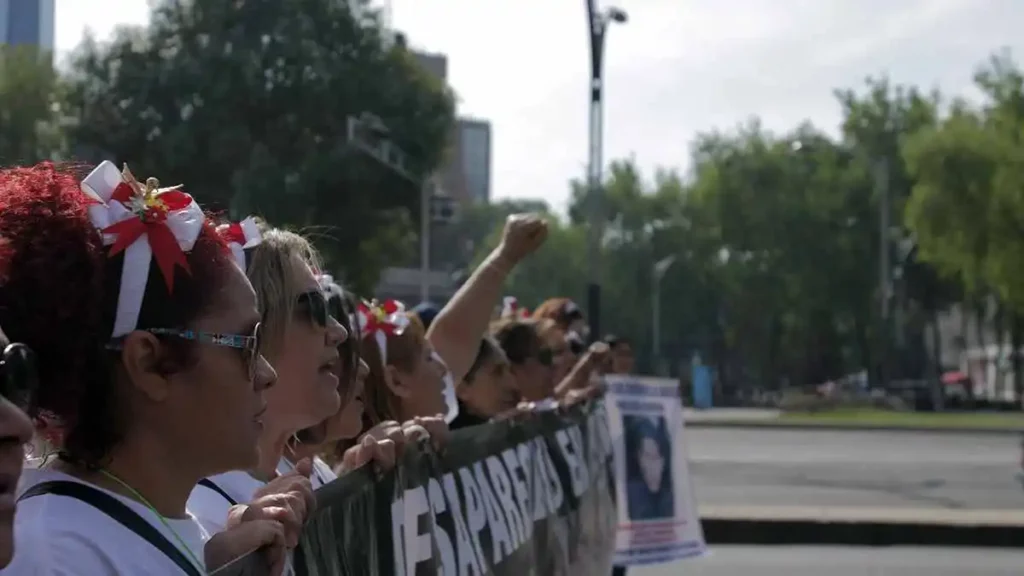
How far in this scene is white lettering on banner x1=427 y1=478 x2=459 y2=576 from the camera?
408cm

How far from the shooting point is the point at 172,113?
3497 cm

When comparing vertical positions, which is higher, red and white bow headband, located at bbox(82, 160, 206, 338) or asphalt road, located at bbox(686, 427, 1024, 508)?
red and white bow headband, located at bbox(82, 160, 206, 338)

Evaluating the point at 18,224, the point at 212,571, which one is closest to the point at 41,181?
the point at 18,224

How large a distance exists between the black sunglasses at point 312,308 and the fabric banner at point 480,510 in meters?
0.33

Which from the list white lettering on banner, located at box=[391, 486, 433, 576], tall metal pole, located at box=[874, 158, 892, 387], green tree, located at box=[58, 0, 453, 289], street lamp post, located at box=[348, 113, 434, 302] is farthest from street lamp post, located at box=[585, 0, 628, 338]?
tall metal pole, located at box=[874, 158, 892, 387]

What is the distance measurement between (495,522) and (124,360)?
8.98 ft

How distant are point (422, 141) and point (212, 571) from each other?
1346 inches

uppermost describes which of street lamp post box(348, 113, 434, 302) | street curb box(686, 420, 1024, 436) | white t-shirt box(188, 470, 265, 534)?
street lamp post box(348, 113, 434, 302)

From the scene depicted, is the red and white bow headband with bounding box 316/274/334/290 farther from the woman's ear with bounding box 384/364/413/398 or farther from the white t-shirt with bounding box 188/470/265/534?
the woman's ear with bounding box 384/364/413/398

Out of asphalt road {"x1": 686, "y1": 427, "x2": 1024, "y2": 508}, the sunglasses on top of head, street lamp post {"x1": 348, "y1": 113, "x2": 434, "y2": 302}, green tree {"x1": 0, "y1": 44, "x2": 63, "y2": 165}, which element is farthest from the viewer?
green tree {"x1": 0, "y1": 44, "x2": 63, "y2": 165}

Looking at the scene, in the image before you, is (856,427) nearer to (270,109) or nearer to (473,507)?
(270,109)

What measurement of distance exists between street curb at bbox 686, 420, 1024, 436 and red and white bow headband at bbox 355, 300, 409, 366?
103ft

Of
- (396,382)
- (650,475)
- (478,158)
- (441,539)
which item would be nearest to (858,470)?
(650,475)

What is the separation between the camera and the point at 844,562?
37.3 ft
